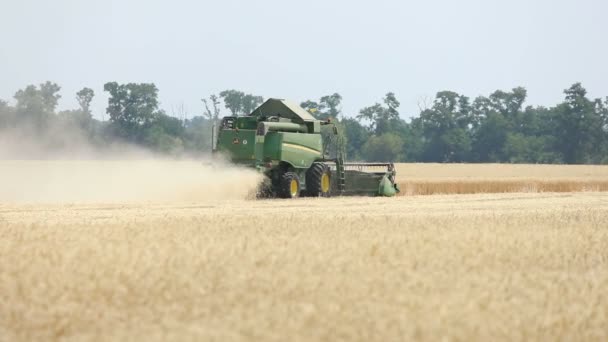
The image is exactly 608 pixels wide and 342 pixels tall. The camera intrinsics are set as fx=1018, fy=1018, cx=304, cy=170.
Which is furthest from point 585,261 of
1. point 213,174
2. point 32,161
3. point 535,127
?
point 535,127

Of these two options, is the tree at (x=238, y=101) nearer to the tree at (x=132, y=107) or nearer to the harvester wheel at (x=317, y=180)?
the tree at (x=132, y=107)

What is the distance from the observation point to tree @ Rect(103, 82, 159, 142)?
84.9 m

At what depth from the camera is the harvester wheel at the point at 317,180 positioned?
1088 inches

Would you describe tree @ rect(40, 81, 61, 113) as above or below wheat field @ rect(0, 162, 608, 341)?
above

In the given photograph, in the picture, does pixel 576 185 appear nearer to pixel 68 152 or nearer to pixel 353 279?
pixel 68 152

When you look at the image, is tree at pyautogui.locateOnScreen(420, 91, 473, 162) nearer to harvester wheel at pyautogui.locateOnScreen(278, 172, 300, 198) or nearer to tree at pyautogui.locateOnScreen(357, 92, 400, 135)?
tree at pyautogui.locateOnScreen(357, 92, 400, 135)

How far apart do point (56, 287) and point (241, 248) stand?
2.93 meters

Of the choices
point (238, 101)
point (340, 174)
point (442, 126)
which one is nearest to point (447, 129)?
point (442, 126)

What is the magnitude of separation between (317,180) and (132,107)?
61.7 metres

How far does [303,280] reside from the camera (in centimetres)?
880

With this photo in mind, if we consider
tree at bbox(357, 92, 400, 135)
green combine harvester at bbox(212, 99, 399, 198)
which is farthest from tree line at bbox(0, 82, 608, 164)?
green combine harvester at bbox(212, 99, 399, 198)

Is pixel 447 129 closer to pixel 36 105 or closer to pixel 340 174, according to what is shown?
pixel 36 105

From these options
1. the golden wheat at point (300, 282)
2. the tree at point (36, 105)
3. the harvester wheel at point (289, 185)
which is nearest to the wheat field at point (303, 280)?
the golden wheat at point (300, 282)

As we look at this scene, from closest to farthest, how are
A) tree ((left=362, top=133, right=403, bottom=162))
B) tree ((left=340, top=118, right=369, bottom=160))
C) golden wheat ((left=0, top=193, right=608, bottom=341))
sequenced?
1. golden wheat ((left=0, top=193, right=608, bottom=341))
2. tree ((left=362, top=133, right=403, bottom=162))
3. tree ((left=340, top=118, right=369, bottom=160))
